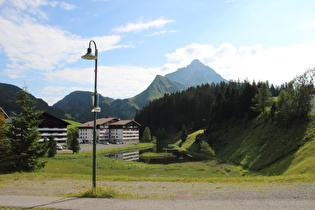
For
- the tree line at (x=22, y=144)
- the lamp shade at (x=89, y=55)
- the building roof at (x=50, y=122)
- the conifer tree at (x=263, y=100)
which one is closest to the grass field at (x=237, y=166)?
the tree line at (x=22, y=144)

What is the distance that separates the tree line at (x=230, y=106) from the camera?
155 feet

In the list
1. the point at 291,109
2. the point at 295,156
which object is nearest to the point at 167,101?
the point at 291,109

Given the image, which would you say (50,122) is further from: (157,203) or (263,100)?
(157,203)

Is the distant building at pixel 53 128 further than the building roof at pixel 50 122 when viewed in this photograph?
No

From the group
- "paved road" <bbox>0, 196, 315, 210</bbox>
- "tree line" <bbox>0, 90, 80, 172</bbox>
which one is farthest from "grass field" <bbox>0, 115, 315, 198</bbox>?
"paved road" <bbox>0, 196, 315, 210</bbox>

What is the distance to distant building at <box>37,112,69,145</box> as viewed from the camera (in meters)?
85.8

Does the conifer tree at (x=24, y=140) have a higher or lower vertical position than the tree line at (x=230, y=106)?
lower

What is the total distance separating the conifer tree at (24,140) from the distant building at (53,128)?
67.6m

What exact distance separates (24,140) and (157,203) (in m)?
22.5

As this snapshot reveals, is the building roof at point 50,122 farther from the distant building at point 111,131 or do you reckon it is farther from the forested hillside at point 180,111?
the forested hillside at point 180,111

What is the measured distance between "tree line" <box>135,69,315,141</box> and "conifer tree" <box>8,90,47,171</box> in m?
52.2

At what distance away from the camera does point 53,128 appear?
88.6m

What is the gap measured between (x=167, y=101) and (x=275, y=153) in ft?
Answer: 410

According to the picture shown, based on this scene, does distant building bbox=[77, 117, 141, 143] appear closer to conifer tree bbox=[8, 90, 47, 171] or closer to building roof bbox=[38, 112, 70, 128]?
building roof bbox=[38, 112, 70, 128]
